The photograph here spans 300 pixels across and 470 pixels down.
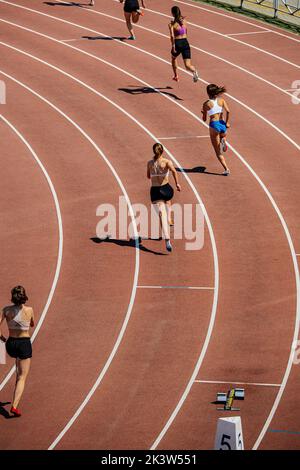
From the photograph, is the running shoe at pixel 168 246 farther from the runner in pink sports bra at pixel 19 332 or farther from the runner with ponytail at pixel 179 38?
the runner with ponytail at pixel 179 38

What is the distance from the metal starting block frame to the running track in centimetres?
15

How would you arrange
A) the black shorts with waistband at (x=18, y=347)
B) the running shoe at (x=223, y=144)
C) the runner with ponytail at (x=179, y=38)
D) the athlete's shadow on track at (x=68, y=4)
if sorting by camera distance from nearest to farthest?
the black shorts with waistband at (x=18, y=347) < the running shoe at (x=223, y=144) < the runner with ponytail at (x=179, y=38) < the athlete's shadow on track at (x=68, y=4)

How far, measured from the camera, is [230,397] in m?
16.4

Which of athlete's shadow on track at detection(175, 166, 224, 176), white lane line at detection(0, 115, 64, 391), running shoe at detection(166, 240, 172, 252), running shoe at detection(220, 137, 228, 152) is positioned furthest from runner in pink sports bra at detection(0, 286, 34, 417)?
athlete's shadow on track at detection(175, 166, 224, 176)

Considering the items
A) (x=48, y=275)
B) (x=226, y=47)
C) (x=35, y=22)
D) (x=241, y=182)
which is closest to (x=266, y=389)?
(x=48, y=275)

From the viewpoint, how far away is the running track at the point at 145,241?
16562 millimetres

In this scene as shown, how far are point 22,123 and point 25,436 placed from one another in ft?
46.5

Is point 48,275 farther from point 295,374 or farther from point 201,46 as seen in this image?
point 201,46

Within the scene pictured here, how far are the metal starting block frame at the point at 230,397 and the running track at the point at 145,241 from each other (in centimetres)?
15

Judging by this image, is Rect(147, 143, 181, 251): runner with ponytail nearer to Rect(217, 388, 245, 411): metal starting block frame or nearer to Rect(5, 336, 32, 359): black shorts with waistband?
Rect(217, 388, 245, 411): metal starting block frame

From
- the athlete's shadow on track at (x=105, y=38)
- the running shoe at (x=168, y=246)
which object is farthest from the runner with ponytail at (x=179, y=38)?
the running shoe at (x=168, y=246)

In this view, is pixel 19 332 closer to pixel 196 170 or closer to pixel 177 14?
pixel 196 170

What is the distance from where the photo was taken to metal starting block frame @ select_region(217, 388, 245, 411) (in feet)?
53.5

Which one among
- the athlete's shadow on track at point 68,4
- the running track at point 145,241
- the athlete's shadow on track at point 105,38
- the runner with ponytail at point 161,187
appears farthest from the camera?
the athlete's shadow on track at point 68,4
